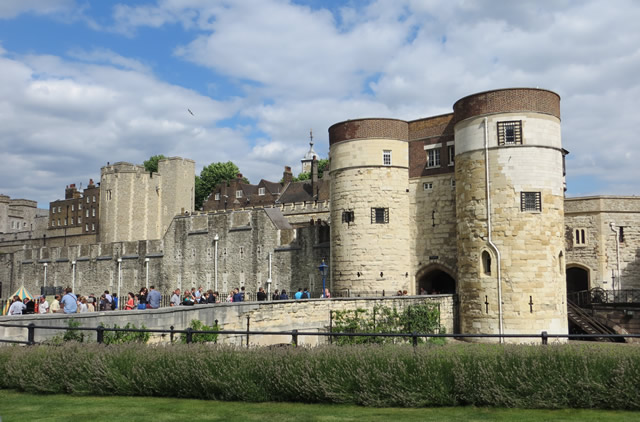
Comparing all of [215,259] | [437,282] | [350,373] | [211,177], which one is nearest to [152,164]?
[211,177]

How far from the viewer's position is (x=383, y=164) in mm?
31984

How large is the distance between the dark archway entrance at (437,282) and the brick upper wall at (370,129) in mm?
7170

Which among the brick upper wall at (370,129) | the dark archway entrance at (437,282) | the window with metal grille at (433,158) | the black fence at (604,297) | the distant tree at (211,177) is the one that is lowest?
the black fence at (604,297)

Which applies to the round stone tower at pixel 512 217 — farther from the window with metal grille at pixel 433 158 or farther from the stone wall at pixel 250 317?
the window with metal grille at pixel 433 158

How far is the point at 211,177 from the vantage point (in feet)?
296

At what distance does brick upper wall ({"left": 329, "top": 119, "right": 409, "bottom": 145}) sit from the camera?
32.1 meters

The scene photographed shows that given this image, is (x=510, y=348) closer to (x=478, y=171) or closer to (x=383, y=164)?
(x=478, y=171)

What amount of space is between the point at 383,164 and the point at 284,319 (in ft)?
34.6

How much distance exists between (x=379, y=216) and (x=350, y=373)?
851 inches

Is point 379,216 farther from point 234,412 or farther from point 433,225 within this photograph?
point 234,412

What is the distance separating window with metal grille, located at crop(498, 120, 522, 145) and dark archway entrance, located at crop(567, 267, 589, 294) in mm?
13503

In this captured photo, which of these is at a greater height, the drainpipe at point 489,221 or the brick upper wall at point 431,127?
the brick upper wall at point 431,127

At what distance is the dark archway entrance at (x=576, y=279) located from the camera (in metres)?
37.7

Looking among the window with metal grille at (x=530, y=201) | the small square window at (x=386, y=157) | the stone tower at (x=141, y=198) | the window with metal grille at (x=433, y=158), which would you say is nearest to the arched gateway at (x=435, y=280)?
the window with metal grille at (x=433, y=158)
